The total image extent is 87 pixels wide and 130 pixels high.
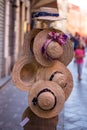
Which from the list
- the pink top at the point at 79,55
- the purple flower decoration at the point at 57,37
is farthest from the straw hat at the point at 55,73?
the pink top at the point at 79,55

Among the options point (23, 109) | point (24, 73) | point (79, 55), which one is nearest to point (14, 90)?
point (23, 109)

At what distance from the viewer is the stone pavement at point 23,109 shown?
26.5 feet

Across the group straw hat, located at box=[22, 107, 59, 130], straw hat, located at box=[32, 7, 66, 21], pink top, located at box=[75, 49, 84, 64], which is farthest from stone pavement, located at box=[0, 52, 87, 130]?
pink top, located at box=[75, 49, 84, 64]

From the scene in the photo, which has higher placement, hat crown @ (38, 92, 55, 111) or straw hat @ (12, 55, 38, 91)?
straw hat @ (12, 55, 38, 91)

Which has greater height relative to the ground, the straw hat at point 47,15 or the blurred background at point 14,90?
the straw hat at point 47,15

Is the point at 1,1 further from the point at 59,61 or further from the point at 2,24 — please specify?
the point at 59,61

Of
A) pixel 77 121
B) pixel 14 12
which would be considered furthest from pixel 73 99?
pixel 14 12

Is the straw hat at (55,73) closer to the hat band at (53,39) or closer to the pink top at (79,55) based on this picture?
the hat band at (53,39)

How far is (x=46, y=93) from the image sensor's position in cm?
607

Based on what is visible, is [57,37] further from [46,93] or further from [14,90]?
[14,90]

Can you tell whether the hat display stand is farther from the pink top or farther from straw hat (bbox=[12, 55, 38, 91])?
the pink top

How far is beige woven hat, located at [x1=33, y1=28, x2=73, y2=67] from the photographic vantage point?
623 cm

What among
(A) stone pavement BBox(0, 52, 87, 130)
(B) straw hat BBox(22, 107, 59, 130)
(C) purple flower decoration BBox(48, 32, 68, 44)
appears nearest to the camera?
(C) purple flower decoration BBox(48, 32, 68, 44)

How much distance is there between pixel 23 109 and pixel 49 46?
3609 mm
